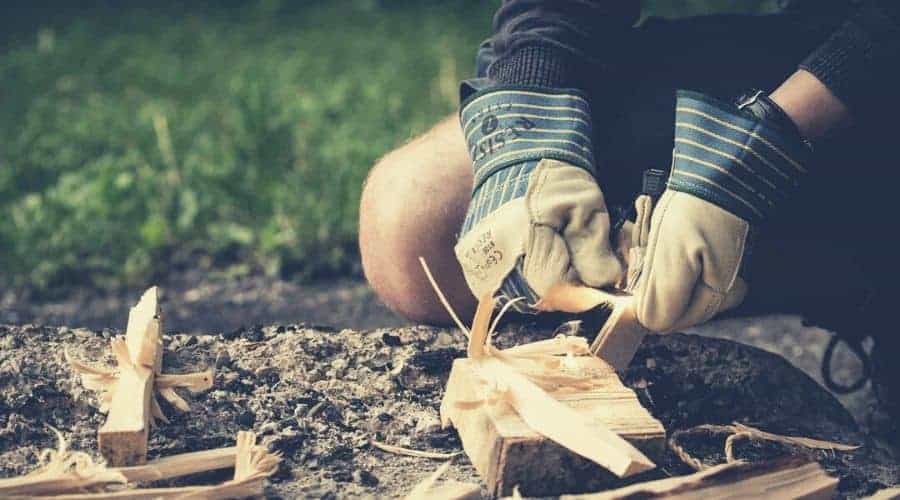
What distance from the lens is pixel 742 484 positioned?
1.69 m

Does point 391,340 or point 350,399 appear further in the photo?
point 391,340

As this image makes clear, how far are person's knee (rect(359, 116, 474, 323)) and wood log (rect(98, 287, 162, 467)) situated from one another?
25.4 inches

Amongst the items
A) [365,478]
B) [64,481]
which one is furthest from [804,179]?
[64,481]

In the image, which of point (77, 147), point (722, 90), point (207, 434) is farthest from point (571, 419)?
point (77, 147)

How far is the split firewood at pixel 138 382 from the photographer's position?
1.72 meters

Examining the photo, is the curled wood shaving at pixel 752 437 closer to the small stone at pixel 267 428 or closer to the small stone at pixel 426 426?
the small stone at pixel 426 426

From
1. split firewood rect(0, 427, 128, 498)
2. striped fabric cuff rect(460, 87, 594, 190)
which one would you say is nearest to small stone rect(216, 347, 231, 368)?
split firewood rect(0, 427, 128, 498)

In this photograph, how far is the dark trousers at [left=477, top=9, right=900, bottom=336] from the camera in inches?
96.4

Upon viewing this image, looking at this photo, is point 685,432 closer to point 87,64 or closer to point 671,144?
point 671,144

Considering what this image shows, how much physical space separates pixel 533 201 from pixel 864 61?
743 mm

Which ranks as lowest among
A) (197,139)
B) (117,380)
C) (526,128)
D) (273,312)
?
(273,312)

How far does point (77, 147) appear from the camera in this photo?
4.36 metres

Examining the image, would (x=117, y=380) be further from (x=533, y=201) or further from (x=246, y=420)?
(x=533, y=201)

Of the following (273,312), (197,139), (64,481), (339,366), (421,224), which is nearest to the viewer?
(64,481)
